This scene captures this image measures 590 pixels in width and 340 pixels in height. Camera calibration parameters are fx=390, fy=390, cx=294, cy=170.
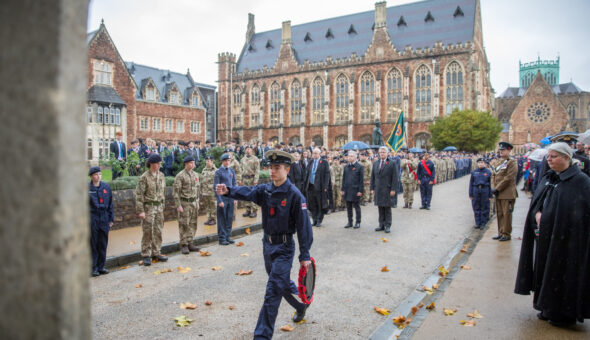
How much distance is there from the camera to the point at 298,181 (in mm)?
12133

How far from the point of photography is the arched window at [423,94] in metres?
46.9

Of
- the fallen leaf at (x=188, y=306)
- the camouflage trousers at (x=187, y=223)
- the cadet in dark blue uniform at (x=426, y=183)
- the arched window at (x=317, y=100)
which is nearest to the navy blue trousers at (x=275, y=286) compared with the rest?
the fallen leaf at (x=188, y=306)

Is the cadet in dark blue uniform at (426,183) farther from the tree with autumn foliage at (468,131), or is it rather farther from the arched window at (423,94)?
the arched window at (423,94)

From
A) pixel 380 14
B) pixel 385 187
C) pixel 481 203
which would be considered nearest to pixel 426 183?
pixel 481 203

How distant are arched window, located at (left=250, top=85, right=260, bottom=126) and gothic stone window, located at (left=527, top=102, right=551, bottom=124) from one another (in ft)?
151

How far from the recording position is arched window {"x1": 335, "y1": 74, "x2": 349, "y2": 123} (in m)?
52.1

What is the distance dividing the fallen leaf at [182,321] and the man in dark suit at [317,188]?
6863 mm

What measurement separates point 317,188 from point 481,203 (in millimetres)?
4521

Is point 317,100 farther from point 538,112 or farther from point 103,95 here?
point 538,112

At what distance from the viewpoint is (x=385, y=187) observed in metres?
10.6

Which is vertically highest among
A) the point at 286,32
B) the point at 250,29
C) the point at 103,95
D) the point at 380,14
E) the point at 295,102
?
the point at 250,29

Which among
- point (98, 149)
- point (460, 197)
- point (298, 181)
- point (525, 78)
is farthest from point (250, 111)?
point (525, 78)

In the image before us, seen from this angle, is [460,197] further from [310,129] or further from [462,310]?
[310,129]

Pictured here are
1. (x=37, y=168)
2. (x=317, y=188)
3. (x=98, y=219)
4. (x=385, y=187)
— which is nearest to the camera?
(x=37, y=168)
